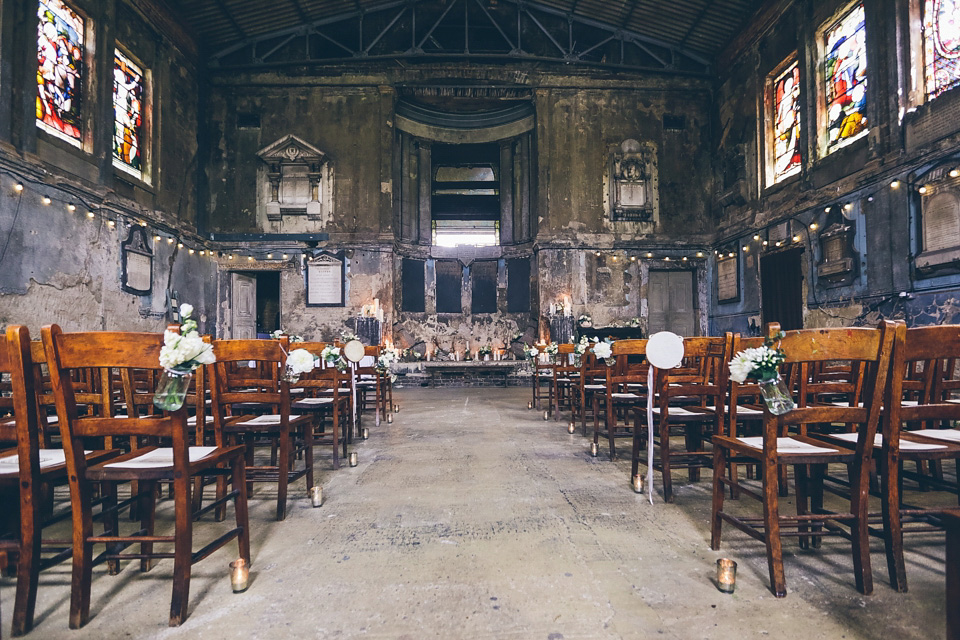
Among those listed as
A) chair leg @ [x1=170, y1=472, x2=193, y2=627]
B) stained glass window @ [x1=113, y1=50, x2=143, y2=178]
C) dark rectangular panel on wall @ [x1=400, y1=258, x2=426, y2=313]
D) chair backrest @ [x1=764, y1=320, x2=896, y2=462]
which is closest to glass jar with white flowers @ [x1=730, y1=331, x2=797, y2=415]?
chair backrest @ [x1=764, y1=320, x2=896, y2=462]

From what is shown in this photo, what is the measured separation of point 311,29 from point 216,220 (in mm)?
5380

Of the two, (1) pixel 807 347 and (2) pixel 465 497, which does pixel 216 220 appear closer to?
(2) pixel 465 497

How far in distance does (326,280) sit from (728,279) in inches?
386

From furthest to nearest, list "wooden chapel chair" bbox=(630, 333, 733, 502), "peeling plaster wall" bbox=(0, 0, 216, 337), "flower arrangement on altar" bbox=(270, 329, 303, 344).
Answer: "peeling plaster wall" bbox=(0, 0, 216, 337), "flower arrangement on altar" bbox=(270, 329, 303, 344), "wooden chapel chair" bbox=(630, 333, 733, 502)

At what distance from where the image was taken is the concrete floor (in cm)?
153

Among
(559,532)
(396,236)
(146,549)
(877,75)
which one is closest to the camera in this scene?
(146,549)

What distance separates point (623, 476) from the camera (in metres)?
3.24

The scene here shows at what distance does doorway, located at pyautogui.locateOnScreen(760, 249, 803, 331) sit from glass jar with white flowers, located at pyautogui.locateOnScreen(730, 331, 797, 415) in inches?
335

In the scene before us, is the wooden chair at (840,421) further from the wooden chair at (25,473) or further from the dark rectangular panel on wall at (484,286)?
the dark rectangular panel on wall at (484,286)

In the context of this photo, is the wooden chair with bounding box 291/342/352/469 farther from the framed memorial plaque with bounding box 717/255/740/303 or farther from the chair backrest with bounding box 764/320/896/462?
the framed memorial plaque with bounding box 717/255/740/303

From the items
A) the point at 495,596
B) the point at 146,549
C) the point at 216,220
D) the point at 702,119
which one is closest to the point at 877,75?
the point at 702,119

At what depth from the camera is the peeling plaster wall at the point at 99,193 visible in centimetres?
646

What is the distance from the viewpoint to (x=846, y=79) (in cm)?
797

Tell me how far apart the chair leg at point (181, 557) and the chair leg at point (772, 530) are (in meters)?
2.04
